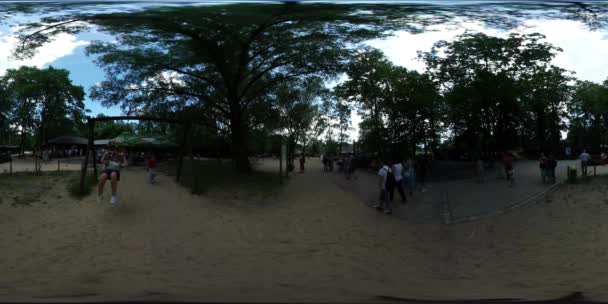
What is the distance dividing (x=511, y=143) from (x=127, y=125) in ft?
5.42

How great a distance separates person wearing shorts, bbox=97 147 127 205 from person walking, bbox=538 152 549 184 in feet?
6.21

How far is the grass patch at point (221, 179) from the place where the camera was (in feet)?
4.87

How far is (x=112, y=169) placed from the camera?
5.09 feet

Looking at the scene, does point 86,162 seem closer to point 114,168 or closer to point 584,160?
point 114,168

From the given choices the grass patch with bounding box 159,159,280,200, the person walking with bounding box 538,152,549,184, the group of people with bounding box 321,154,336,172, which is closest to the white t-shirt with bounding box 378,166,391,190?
the group of people with bounding box 321,154,336,172

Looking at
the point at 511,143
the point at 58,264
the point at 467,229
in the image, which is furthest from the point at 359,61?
the point at 58,264

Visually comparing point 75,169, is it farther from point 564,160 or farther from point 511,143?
point 564,160

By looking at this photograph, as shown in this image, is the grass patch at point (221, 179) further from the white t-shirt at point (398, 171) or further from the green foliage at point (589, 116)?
the green foliage at point (589, 116)

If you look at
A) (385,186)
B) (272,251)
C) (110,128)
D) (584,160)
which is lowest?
(272,251)

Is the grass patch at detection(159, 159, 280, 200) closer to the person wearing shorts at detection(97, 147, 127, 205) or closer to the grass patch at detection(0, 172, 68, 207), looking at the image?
the person wearing shorts at detection(97, 147, 127, 205)

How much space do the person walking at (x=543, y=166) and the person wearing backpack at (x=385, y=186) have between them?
727mm

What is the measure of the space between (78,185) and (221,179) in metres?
0.62

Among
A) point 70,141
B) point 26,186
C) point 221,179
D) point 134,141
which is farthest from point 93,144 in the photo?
point 221,179

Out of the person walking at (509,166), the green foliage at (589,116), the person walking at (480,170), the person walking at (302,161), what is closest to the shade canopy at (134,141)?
the person walking at (302,161)
